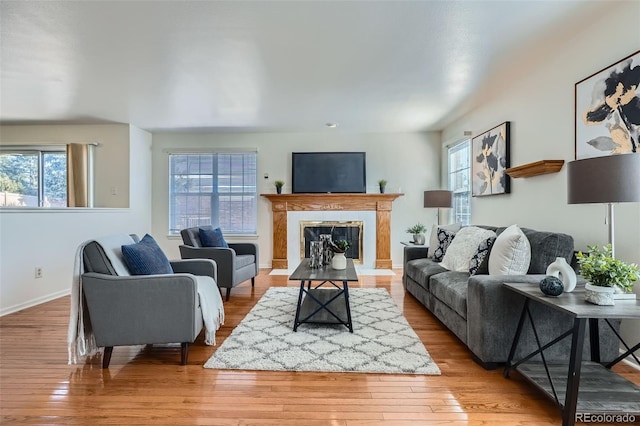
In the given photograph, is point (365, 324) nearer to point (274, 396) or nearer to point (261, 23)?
point (274, 396)

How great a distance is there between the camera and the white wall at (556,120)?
2.15 meters

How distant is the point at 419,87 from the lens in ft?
11.7

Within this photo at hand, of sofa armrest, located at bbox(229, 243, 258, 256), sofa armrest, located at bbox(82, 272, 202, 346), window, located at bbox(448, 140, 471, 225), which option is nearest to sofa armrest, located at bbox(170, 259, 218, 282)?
sofa armrest, located at bbox(82, 272, 202, 346)

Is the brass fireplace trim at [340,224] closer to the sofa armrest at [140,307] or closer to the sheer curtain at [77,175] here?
the sheer curtain at [77,175]

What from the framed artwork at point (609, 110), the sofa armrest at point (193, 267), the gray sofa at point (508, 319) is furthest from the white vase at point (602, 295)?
the sofa armrest at point (193, 267)

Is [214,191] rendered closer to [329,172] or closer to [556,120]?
[329,172]

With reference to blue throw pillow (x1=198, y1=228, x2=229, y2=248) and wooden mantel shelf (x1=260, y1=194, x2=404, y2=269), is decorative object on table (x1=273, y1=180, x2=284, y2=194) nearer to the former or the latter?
wooden mantel shelf (x1=260, y1=194, x2=404, y2=269)

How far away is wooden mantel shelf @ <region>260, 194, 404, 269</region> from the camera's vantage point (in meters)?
5.56

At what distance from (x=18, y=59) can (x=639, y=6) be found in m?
4.79

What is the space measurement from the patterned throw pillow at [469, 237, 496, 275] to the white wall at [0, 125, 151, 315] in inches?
179

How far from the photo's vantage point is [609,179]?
157 centimetres

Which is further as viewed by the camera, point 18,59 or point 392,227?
point 392,227

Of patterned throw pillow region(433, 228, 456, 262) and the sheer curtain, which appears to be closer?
patterned throw pillow region(433, 228, 456, 262)

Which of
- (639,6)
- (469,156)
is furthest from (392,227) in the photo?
(639,6)
